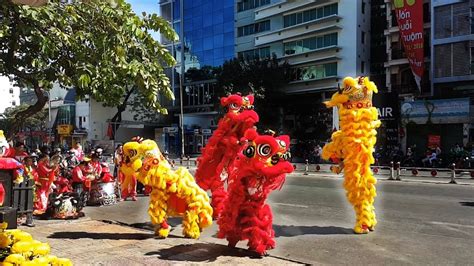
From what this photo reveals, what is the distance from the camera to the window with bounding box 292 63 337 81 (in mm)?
40719

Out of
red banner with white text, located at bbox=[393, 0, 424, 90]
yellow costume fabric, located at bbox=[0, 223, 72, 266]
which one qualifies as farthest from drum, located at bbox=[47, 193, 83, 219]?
red banner with white text, located at bbox=[393, 0, 424, 90]

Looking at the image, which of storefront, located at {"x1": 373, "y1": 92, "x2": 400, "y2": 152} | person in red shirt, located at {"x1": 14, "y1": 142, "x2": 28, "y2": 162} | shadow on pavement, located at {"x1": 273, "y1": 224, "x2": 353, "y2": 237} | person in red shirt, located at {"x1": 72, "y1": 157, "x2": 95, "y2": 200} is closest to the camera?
shadow on pavement, located at {"x1": 273, "y1": 224, "x2": 353, "y2": 237}

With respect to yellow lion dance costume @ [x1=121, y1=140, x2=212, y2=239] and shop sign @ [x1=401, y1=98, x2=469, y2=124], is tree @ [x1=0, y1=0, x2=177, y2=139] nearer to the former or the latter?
yellow lion dance costume @ [x1=121, y1=140, x2=212, y2=239]

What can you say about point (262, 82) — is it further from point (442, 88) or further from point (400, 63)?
point (442, 88)

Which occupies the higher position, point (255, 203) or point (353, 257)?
point (255, 203)

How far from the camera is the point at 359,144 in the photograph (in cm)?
909

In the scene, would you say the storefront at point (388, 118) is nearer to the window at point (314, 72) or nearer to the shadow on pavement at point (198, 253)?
the window at point (314, 72)

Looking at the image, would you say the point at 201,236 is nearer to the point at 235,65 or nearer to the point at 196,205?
the point at 196,205

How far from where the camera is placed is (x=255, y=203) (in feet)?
23.8

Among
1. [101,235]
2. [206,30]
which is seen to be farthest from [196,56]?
[101,235]

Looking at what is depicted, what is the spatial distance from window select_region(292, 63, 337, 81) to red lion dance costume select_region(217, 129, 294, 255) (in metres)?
34.6

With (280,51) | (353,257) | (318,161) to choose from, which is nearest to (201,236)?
(353,257)

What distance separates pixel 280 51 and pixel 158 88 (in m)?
38.8

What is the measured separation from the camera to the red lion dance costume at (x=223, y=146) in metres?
9.74
